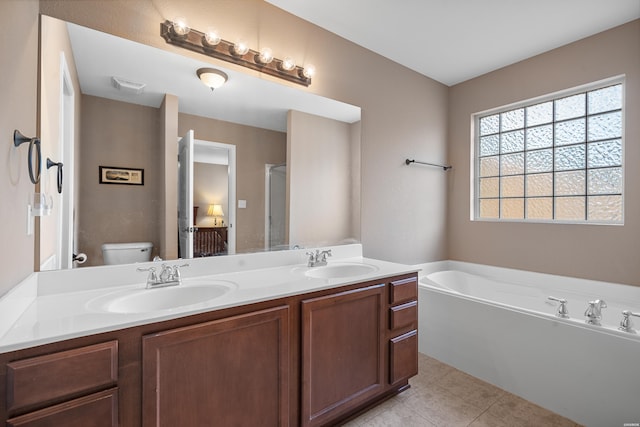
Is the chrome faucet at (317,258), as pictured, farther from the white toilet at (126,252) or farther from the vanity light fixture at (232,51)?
the vanity light fixture at (232,51)

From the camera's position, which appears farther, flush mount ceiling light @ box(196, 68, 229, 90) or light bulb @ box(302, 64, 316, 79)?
light bulb @ box(302, 64, 316, 79)

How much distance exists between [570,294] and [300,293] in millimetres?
2388

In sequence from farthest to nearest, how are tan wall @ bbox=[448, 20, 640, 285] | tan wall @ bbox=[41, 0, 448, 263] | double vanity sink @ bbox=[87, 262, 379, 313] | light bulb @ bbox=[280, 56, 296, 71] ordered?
tan wall @ bbox=[448, 20, 640, 285]
light bulb @ bbox=[280, 56, 296, 71]
tan wall @ bbox=[41, 0, 448, 263]
double vanity sink @ bbox=[87, 262, 379, 313]

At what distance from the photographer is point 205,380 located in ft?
3.80

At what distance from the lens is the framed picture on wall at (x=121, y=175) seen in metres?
1.50

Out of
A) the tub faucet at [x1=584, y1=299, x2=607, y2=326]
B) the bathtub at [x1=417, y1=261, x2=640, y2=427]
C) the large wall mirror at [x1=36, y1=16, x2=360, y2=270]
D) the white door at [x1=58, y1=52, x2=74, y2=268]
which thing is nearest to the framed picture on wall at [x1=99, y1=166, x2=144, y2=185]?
the large wall mirror at [x1=36, y1=16, x2=360, y2=270]

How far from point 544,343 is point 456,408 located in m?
0.67

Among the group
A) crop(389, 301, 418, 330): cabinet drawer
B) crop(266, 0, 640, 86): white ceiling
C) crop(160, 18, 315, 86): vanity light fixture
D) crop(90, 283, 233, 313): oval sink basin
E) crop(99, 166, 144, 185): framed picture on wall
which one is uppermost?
crop(266, 0, 640, 86): white ceiling

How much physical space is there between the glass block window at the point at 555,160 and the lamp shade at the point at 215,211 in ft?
8.73

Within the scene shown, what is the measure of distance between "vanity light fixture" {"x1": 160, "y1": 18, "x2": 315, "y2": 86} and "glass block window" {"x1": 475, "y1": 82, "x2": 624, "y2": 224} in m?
2.11

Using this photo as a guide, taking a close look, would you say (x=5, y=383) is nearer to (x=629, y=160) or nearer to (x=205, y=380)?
(x=205, y=380)

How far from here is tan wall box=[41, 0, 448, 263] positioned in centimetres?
159

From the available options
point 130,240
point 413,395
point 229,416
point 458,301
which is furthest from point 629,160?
point 130,240

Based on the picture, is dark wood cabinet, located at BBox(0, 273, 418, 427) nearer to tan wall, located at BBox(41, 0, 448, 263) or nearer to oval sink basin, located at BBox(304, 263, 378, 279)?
oval sink basin, located at BBox(304, 263, 378, 279)
